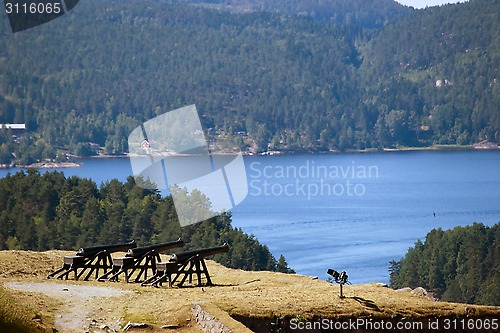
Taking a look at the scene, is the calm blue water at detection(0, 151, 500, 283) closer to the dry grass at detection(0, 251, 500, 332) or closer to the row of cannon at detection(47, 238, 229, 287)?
the row of cannon at detection(47, 238, 229, 287)

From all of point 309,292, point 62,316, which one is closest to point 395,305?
point 309,292

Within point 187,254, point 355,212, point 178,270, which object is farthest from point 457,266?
point 355,212

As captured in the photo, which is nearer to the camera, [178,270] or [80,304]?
[80,304]

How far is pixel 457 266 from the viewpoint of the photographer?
71.7 metres

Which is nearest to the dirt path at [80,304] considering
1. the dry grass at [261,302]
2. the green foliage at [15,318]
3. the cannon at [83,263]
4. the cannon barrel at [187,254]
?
the dry grass at [261,302]

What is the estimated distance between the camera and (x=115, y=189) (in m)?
67.7

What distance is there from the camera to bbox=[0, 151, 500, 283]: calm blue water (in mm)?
92750

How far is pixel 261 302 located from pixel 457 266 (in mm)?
53564

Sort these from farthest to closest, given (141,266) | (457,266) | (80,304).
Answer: (457,266)
(141,266)
(80,304)

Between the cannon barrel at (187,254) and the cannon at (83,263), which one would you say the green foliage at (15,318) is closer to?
the cannon at (83,263)

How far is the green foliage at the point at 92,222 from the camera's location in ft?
200

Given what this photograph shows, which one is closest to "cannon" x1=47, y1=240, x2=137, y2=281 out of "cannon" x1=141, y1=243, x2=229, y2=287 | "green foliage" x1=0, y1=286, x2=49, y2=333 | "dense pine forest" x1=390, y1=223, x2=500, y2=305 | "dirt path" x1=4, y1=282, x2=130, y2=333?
"dirt path" x1=4, y1=282, x2=130, y2=333

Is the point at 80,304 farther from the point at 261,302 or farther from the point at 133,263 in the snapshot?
the point at 133,263

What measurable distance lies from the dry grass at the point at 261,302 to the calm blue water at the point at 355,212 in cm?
5307
